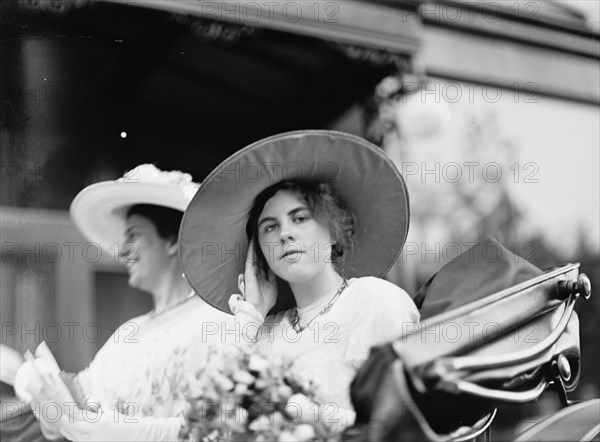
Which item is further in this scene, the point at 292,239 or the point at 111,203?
the point at 111,203

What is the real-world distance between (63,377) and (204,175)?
738 mm

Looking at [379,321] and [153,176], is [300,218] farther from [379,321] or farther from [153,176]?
[153,176]

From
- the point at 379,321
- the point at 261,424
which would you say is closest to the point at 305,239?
the point at 379,321

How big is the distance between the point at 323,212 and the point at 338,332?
0.33 m

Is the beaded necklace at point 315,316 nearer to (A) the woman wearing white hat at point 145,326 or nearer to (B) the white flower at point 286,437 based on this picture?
(A) the woman wearing white hat at point 145,326

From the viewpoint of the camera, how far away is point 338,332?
2312mm

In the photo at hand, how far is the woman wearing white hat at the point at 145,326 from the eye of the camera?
2535 mm

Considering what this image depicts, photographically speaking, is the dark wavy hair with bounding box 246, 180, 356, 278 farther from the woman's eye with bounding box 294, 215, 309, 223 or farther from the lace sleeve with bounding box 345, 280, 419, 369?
the lace sleeve with bounding box 345, 280, 419, 369

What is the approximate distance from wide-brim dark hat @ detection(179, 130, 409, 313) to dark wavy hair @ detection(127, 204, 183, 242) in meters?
0.29

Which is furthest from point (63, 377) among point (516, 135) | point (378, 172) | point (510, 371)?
point (516, 135)

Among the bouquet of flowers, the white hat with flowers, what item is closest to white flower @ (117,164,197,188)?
the white hat with flowers

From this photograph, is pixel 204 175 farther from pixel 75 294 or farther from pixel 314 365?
pixel 314 365

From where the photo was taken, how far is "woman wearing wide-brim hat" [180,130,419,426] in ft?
7.64

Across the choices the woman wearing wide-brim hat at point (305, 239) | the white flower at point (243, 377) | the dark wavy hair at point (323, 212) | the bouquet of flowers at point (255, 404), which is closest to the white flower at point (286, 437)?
the bouquet of flowers at point (255, 404)
